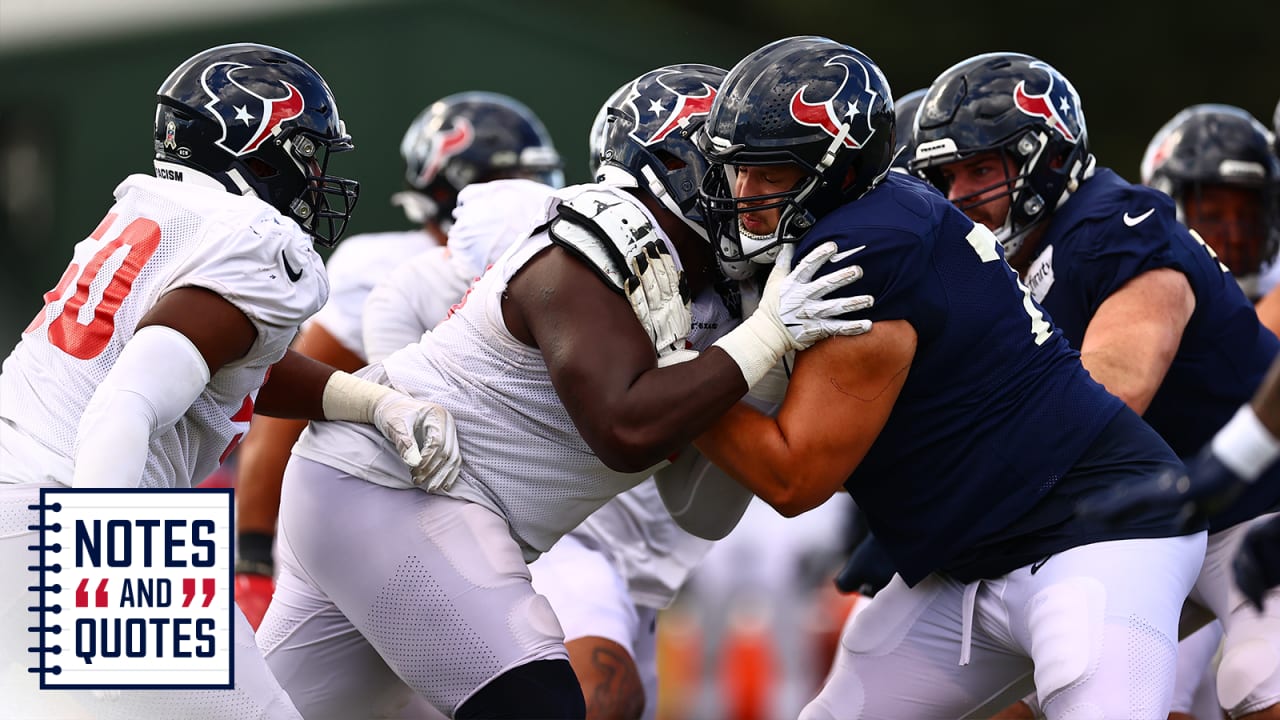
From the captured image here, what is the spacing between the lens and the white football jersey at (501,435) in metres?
3.74

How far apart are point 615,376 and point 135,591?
1187 millimetres

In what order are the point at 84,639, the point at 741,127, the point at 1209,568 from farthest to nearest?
the point at 1209,568 < the point at 741,127 < the point at 84,639

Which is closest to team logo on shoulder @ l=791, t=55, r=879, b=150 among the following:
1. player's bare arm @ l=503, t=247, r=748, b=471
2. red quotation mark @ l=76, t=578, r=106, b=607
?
player's bare arm @ l=503, t=247, r=748, b=471

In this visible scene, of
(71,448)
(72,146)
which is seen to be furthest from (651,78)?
(72,146)

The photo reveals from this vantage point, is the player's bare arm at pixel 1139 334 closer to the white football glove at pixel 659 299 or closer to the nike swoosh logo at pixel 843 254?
the nike swoosh logo at pixel 843 254

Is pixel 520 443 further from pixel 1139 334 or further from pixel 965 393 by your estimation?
pixel 1139 334

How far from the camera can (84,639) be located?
11.3 feet

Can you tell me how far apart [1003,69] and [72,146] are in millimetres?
9666

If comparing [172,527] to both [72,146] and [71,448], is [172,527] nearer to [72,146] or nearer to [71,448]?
[71,448]

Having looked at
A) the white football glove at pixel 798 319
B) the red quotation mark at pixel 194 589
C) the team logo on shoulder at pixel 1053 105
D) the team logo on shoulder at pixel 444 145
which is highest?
the team logo on shoulder at pixel 1053 105

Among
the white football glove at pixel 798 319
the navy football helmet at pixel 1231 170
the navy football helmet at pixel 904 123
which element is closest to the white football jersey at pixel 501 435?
the white football glove at pixel 798 319

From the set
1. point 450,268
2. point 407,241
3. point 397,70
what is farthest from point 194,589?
point 397,70

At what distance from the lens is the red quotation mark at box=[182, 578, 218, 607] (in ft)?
11.4

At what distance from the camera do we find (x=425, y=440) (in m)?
3.68
